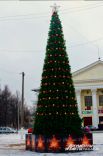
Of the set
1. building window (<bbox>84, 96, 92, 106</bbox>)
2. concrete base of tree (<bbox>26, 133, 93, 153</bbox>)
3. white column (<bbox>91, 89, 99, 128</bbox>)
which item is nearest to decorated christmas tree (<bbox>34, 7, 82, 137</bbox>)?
concrete base of tree (<bbox>26, 133, 93, 153</bbox>)

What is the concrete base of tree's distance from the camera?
1764 centimetres

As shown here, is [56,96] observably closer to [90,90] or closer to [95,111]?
[95,111]

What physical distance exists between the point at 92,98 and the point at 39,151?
54.9m

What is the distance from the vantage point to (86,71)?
72812 mm

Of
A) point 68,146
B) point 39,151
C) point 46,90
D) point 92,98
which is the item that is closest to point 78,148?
point 68,146

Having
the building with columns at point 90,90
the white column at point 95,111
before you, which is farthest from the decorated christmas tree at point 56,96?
the building with columns at point 90,90

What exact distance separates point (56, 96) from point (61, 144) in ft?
7.79

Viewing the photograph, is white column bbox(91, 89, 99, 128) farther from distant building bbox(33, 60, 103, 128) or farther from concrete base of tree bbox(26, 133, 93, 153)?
concrete base of tree bbox(26, 133, 93, 153)

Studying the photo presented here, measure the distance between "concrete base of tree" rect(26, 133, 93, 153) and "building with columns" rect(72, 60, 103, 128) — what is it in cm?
5247

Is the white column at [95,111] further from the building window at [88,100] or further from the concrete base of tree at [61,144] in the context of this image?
the concrete base of tree at [61,144]

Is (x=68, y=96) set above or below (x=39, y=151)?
above

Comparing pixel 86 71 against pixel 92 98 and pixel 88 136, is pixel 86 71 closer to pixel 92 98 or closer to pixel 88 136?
pixel 92 98

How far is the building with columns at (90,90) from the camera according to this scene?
70.7m

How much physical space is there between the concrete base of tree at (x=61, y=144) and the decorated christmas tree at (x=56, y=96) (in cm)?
26
